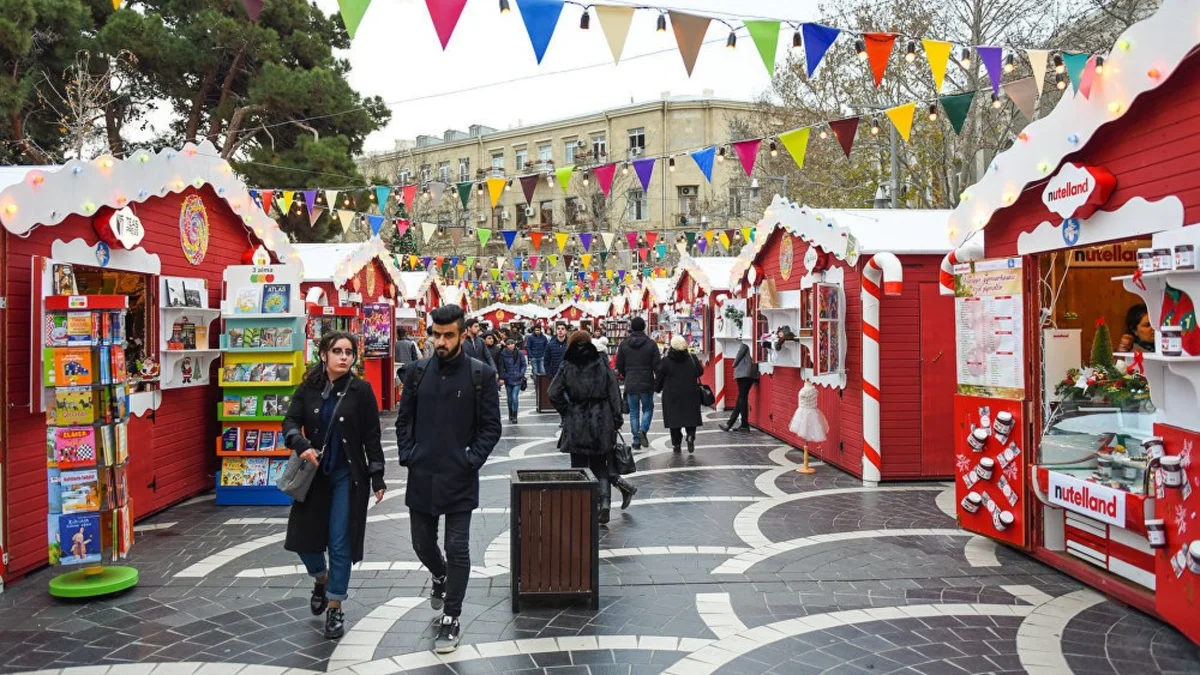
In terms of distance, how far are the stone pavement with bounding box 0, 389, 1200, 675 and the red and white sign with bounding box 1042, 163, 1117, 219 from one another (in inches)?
99.7

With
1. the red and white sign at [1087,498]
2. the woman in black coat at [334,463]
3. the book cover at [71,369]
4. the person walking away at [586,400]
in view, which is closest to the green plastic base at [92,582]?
the book cover at [71,369]

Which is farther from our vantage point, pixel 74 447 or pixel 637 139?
pixel 637 139

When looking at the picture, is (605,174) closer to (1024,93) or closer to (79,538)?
(1024,93)

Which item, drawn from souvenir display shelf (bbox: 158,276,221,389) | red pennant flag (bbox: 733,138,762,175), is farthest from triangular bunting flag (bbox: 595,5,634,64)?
souvenir display shelf (bbox: 158,276,221,389)

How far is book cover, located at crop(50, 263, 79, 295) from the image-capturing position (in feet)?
20.0

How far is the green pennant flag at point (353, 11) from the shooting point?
5.87 m

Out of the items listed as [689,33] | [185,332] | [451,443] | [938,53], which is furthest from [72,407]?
[938,53]

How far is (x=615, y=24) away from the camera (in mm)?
6875

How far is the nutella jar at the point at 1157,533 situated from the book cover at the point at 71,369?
663cm

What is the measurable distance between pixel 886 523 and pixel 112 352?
637 centimetres

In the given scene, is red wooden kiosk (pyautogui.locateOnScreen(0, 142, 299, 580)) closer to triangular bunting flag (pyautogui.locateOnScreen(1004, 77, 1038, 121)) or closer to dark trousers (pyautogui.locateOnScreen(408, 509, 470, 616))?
dark trousers (pyautogui.locateOnScreen(408, 509, 470, 616))

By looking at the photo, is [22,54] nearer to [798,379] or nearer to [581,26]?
[581,26]

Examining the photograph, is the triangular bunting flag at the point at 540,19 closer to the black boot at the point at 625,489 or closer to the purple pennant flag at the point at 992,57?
the black boot at the point at 625,489

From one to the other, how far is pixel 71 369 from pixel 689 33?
17.8 feet
